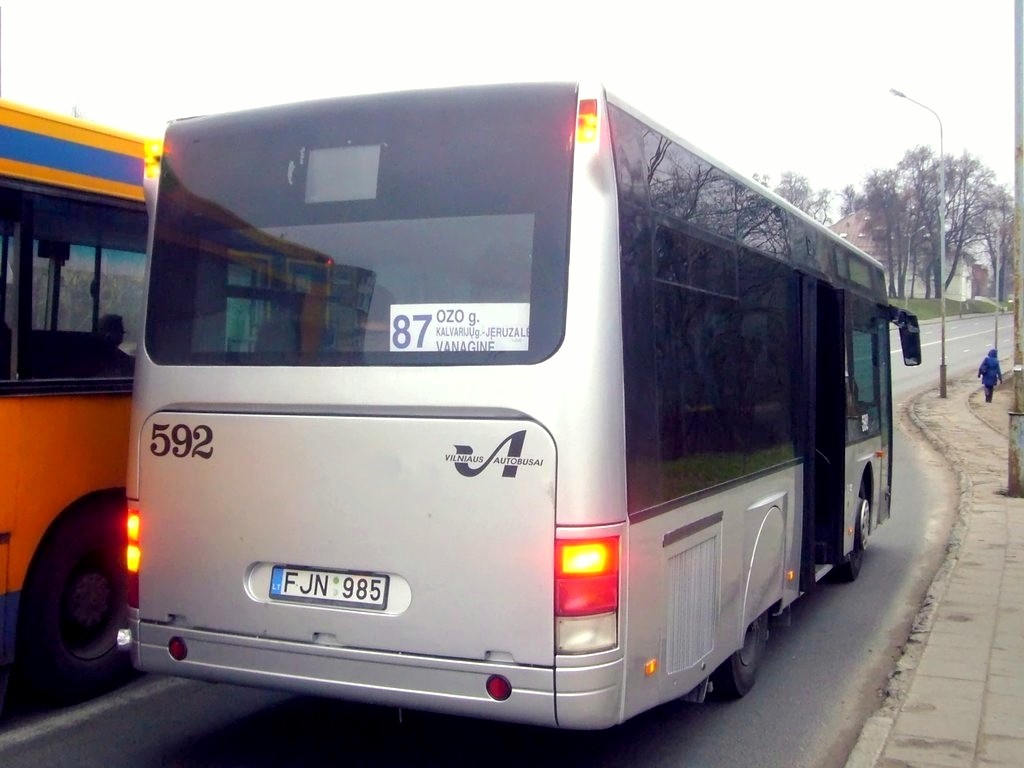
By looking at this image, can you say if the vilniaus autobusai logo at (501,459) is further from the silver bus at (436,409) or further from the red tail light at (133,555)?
the red tail light at (133,555)

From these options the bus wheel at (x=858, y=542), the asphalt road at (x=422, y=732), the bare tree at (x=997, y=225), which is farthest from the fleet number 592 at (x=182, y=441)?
the bare tree at (x=997, y=225)

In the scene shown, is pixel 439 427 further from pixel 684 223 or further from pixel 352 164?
pixel 684 223

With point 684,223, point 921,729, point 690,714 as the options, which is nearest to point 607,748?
point 690,714

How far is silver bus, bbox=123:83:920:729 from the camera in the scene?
441 centimetres

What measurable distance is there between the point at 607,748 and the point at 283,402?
2.46 m

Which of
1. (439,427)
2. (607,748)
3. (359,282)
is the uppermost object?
(359,282)

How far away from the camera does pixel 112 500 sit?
6.54 meters

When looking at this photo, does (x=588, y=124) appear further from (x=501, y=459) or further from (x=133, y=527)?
(x=133, y=527)

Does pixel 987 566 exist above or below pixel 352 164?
below

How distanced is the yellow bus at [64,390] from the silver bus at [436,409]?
102cm

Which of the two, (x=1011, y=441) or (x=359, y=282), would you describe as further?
(x=1011, y=441)

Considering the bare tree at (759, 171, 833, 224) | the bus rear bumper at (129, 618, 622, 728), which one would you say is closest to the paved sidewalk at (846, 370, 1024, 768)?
the bus rear bumper at (129, 618, 622, 728)

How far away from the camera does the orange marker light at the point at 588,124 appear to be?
450 cm

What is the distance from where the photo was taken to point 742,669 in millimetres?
6703
